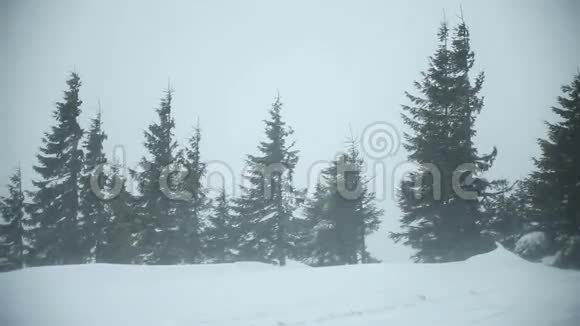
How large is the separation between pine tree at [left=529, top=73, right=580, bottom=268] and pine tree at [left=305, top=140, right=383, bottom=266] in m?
9.30

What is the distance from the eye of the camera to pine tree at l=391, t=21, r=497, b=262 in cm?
1479

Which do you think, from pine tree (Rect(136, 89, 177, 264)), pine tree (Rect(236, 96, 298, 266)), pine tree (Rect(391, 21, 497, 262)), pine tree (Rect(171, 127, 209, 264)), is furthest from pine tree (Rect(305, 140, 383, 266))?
pine tree (Rect(136, 89, 177, 264))

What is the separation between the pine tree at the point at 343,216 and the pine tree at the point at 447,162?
4.44m

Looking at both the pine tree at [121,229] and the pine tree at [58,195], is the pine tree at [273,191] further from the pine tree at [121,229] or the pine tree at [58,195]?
the pine tree at [58,195]

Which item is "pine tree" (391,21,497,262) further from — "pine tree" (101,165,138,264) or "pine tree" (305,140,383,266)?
"pine tree" (101,165,138,264)

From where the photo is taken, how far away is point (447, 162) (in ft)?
48.8

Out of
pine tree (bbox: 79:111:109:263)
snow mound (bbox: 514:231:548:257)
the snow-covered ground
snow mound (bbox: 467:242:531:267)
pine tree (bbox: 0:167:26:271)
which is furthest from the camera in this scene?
pine tree (bbox: 0:167:26:271)

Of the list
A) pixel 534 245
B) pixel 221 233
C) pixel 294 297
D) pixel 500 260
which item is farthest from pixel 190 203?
pixel 534 245

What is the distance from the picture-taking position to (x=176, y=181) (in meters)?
20.7

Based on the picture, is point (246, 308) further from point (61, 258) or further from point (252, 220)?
point (61, 258)

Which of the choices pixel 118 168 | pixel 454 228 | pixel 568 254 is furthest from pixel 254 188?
pixel 568 254

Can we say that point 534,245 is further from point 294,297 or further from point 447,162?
point 294,297

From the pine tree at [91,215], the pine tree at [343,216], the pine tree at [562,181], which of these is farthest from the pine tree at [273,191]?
the pine tree at [562,181]

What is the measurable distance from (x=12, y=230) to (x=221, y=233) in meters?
16.1
